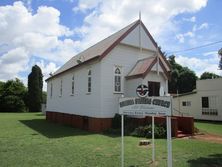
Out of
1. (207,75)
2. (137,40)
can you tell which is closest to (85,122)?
(137,40)

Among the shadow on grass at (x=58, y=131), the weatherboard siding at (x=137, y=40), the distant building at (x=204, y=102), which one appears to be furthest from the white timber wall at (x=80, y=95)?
the distant building at (x=204, y=102)

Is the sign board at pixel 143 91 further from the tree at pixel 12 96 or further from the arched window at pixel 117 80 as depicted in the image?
the tree at pixel 12 96

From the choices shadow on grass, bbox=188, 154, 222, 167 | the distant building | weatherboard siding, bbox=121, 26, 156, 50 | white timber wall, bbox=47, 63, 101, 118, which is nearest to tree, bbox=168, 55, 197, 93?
the distant building

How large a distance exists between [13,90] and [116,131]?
140 ft

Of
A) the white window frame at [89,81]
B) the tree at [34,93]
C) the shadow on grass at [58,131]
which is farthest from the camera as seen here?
the tree at [34,93]

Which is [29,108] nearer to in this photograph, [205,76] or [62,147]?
[205,76]

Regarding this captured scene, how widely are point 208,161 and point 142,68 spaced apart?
36.0 feet

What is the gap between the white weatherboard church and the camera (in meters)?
19.7

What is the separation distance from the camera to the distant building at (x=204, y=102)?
31.4 m

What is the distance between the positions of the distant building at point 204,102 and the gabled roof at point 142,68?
35.2ft

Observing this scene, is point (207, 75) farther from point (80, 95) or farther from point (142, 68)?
point (142, 68)

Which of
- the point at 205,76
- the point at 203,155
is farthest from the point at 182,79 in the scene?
the point at 203,155

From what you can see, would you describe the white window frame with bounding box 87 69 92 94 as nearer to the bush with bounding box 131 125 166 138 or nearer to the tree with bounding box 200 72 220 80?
the bush with bounding box 131 125 166 138

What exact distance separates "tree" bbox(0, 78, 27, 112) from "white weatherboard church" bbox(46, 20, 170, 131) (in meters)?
33.8
